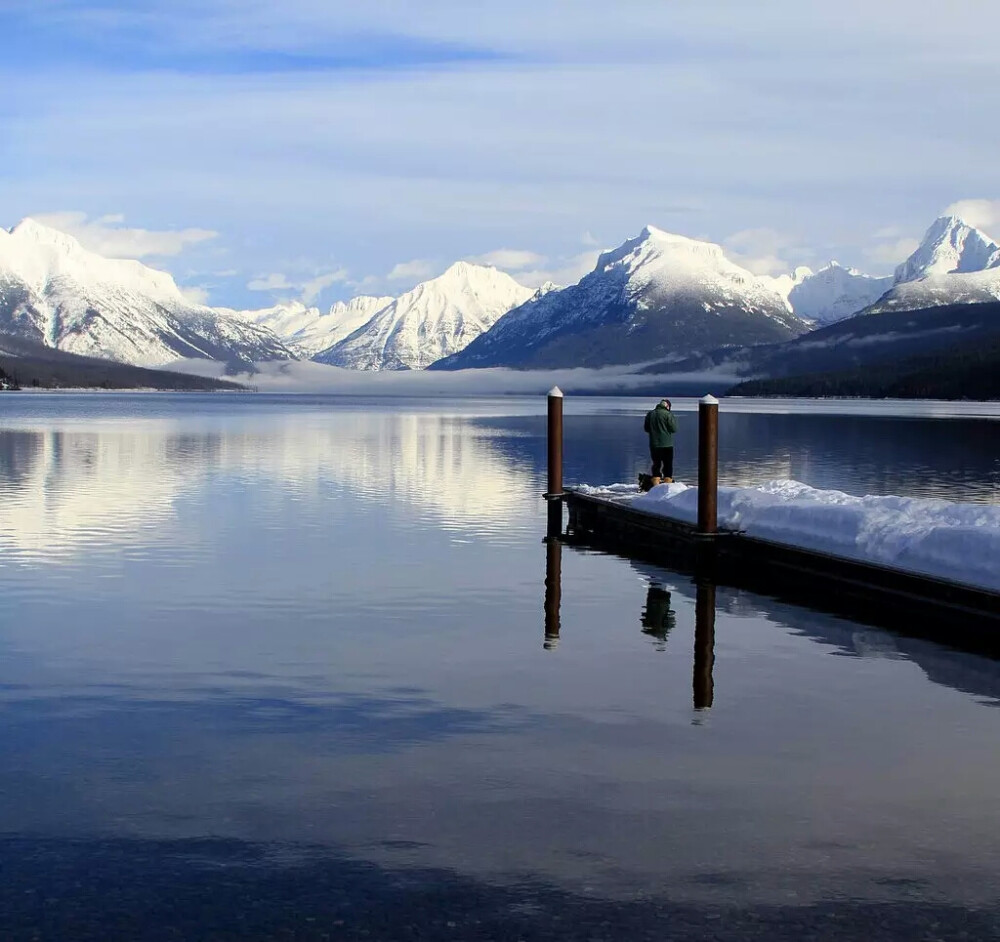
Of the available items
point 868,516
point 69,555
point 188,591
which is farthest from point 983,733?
point 69,555

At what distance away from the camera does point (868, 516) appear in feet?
92.0

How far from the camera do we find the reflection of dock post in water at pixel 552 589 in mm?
22631

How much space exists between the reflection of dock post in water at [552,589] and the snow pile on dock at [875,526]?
301cm

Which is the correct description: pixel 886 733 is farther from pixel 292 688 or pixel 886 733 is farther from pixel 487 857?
pixel 292 688

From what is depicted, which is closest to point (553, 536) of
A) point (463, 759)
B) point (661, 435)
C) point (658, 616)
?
point (661, 435)

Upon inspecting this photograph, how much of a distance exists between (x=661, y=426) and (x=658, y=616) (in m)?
17.3

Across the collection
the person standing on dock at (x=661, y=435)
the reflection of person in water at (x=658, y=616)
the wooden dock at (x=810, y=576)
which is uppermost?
the person standing on dock at (x=661, y=435)

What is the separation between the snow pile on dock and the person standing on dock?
15.8 ft

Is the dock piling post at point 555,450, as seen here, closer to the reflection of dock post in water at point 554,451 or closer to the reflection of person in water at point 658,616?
the reflection of dock post in water at point 554,451

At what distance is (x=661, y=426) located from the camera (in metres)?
41.7

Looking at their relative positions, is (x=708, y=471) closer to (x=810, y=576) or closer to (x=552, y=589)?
(x=810, y=576)

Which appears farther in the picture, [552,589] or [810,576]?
[552,589]

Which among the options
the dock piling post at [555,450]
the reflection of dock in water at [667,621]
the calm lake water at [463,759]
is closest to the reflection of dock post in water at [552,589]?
the reflection of dock in water at [667,621]

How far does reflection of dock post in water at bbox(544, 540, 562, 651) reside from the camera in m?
22.6
